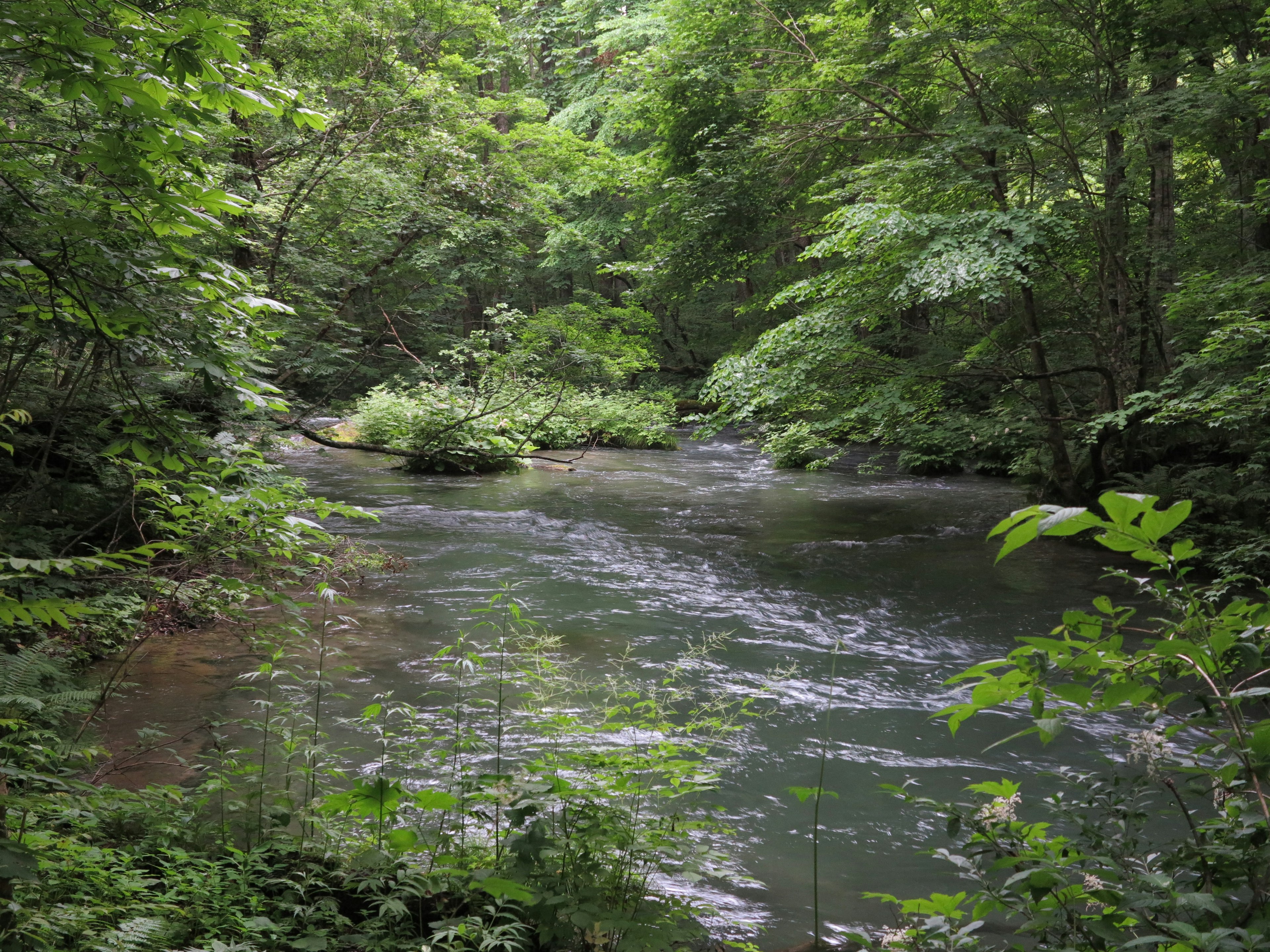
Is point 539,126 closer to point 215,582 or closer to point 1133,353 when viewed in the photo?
point 1133,353

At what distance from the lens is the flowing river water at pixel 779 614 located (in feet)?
13.0

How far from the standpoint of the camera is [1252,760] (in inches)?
61.4

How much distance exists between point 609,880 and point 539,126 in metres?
15.4

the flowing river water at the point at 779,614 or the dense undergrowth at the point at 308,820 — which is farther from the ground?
the dense undergrowth at the point at 308,820

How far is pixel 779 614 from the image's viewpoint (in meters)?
7.56

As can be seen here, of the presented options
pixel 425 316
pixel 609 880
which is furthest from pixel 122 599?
pixel 425 316

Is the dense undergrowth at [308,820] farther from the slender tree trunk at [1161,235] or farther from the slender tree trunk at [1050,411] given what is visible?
the slender tree trunk at [1161,235]

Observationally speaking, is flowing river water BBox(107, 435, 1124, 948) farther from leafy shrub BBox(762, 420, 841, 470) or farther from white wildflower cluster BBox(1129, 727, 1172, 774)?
white wildflower cluster BBox(1129, 727, 1172, 774)

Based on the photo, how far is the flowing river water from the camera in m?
3.97

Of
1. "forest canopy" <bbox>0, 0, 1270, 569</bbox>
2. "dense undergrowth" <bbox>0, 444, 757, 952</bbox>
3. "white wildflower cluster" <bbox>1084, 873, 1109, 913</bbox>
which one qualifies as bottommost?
"dense undergrowth" <bbox>0, 444, 757, 952</bbox>


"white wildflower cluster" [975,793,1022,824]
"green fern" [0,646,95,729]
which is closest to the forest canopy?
"green fern" [0,646,95,729]

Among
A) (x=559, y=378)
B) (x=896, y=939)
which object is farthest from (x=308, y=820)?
(x=559, y=378)

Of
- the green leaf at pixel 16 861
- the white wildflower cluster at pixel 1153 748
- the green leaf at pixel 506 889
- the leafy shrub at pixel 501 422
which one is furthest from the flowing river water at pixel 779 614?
the green leaf at pixel 16 861

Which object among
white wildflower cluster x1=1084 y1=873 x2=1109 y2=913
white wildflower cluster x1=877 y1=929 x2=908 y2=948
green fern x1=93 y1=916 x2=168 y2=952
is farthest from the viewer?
white wildflower cluster x1=877 y1=929 x2=908 y2=948
